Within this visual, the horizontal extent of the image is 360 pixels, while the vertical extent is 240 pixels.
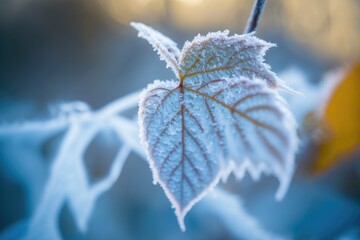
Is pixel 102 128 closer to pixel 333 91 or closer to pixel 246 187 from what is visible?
pixel 246 187

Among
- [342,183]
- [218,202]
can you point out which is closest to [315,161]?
[342,183]

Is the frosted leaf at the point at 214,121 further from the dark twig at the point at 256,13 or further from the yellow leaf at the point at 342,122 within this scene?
the yellow leaf at the point at 342,122

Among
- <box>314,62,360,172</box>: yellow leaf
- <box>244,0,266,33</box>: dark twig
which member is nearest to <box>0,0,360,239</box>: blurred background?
<box>314,62,360,172</box>: yellow leaf

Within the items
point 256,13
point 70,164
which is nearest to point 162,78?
point 70,164

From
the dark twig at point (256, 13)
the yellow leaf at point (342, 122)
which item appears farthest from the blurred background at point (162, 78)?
the dark twig at point (256, 13)

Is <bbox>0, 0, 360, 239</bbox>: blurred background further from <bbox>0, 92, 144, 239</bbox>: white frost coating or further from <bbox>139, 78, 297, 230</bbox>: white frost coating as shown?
<bbox>139, 78, 297, 230</bbox>: white frost coating

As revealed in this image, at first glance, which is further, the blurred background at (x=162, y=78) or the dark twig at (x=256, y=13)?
the blurred background at (x=162, y=78)

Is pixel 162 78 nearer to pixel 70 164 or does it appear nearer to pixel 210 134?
pixel 70 164
